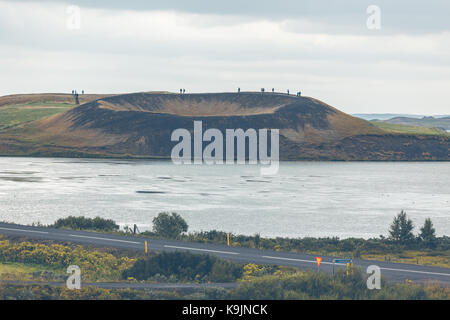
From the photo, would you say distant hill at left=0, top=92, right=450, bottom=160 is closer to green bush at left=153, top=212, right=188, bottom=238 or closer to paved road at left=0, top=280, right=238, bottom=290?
green bush at left=153, top=212, right=188, bottom=238

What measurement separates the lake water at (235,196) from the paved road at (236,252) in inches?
579

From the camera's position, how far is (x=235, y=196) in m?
88.6

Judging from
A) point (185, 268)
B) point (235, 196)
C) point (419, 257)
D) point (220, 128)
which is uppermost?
point (220, 128)

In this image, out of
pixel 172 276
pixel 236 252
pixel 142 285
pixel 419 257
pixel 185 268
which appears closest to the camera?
pixel 142 285

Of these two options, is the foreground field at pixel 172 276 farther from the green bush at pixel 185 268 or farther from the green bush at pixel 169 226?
the green bush at pixel 169 226

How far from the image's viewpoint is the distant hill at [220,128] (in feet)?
568

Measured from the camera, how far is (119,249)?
134 feet

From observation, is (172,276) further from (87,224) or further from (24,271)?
(87,224)

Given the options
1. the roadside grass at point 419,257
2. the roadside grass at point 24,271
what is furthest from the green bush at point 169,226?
the roadside grass at point 419,257

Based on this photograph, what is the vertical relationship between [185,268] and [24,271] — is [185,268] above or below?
above

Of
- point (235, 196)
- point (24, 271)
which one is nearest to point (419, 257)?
point (24, 271)

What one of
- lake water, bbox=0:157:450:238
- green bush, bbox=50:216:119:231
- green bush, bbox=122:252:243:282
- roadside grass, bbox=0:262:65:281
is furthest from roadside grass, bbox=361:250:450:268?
green bush, bbox=50:216:119:231

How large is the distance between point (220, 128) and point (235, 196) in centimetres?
9317
